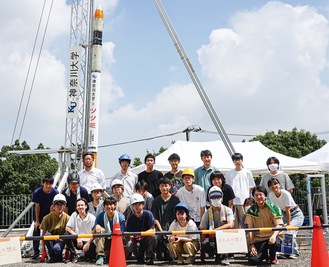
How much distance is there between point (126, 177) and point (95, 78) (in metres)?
5.87

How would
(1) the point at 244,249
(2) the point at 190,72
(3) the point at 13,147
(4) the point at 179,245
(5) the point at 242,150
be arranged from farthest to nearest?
(3) the point at 13,147, (5) the point at 242,150, (2) the point at 190,72, (4) the point at 179,245, (1) the point at 244,249

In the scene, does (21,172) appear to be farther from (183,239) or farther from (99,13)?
(183,239)

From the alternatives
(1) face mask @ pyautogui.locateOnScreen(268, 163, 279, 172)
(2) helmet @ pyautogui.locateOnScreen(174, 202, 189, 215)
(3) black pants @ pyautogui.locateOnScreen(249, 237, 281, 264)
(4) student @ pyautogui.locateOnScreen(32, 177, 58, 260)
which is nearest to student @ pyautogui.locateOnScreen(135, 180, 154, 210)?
(2) helmet @ pyautogui.locateOnScreen(174, 202, 189, 215)

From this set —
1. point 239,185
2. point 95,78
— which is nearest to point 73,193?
point 239,185

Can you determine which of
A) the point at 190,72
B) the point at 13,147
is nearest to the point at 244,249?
the point at 190,72

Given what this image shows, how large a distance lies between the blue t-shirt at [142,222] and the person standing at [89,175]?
145cm

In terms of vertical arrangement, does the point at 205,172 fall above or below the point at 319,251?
above

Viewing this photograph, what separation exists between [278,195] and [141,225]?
2452mm

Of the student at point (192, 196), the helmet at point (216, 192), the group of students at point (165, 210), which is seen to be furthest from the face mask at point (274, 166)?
the helmet at point (216, 192)

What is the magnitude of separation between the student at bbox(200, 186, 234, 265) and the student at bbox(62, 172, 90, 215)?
7.38 ft

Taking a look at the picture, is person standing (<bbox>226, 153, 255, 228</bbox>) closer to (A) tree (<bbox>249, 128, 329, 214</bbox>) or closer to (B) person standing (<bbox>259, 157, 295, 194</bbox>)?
(B) person standing (<bbox>259, 157, 295, 194</bbox>)

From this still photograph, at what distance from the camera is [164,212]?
7.75 m

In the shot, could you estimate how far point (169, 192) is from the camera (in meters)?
7.80

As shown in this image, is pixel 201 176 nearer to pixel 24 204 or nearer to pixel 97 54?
pixel 97 54
